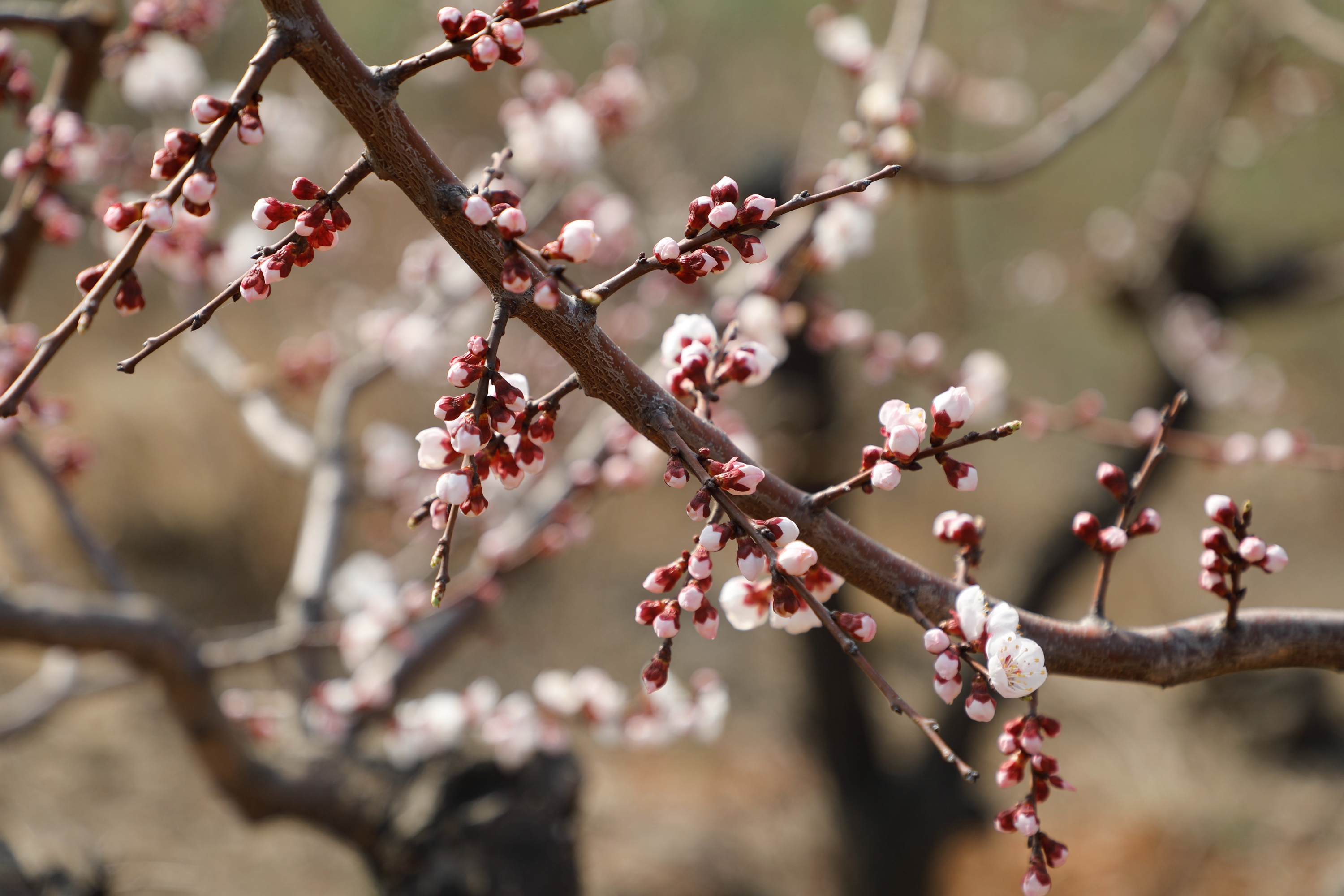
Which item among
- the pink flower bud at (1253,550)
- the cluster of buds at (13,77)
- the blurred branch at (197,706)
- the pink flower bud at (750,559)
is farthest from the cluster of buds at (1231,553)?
the cluster of buds at (13,77)

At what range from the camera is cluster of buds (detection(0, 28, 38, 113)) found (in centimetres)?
121

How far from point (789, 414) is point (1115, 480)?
247cm

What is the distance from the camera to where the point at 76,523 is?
193cm

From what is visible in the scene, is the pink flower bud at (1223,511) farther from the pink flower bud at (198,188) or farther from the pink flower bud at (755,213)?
the pink flower bud at (198,188)

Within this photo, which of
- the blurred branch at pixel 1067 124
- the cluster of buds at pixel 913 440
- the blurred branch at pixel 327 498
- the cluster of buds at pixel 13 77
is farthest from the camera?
the blurred branch at pixel 1067 124

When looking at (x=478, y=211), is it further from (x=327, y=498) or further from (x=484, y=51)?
(x=327, y=498)

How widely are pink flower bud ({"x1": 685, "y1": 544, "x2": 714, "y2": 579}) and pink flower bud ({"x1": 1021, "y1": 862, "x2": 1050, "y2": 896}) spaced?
1.32ft

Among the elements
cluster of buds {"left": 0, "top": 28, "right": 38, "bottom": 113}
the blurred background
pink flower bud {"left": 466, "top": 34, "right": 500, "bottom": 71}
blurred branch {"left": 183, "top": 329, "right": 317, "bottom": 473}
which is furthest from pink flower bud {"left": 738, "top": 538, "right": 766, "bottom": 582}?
blurred branch {"left": 183, "top": 329, "right": 317, "bottom": 473}

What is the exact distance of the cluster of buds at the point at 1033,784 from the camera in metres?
0.76

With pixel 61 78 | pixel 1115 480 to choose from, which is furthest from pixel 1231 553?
pixel 61 78

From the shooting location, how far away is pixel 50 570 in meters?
2.47

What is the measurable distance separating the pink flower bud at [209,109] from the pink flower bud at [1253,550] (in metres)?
1.00

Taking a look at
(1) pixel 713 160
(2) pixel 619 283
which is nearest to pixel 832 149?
(1) pixel 713 160

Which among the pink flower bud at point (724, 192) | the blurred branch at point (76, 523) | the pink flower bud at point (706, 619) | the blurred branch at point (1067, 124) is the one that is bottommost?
the pink flower bud at point (706, 619)
